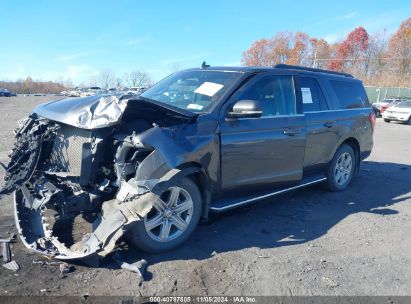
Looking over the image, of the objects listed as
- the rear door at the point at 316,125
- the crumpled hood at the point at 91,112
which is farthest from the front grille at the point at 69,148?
the rear door at the point at 316,125

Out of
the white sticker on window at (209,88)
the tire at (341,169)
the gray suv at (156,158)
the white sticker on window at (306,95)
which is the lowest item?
the tire at (341,169)

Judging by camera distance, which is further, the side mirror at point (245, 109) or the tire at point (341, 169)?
the tire at point (341, 169)

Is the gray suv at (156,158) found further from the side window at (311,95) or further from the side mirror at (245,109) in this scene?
the side window at (311,95)

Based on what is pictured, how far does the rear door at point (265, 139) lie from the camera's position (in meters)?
4.26

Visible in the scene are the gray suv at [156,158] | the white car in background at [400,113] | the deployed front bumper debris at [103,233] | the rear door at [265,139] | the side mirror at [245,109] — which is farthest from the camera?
the white car in background at [400,113]

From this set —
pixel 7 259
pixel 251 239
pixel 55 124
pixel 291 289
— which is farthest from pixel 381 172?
pixel 7 259

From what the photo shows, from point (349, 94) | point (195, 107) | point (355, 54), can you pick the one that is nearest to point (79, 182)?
point (195, 107)

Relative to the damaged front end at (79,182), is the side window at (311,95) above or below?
above

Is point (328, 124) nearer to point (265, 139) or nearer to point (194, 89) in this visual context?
point (265, 139)

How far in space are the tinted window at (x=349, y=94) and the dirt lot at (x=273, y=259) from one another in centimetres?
174

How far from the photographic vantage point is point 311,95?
18.3 ft

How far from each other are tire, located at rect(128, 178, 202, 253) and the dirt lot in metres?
0.14

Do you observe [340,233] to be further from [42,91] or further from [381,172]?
[42,91]

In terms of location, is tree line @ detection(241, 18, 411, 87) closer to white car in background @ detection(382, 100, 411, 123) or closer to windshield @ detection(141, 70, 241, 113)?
white car in background @ detection(382, 100, 411, 123)
